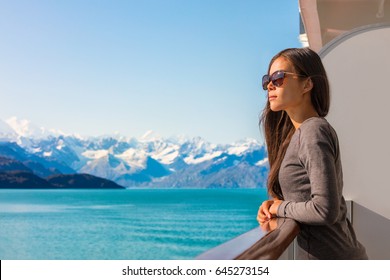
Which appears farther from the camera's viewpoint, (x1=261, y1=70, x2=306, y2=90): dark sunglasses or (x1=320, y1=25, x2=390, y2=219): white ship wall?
(x1=320, y1=25, x2=390, y2=219): white ship wall

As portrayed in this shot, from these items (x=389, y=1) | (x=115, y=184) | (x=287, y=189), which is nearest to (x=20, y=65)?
(x=115, y=184)

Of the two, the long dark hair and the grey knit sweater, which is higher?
the long dark hair

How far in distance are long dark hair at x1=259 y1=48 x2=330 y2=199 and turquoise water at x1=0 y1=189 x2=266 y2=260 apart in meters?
43.2

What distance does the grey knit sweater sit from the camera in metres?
1.45

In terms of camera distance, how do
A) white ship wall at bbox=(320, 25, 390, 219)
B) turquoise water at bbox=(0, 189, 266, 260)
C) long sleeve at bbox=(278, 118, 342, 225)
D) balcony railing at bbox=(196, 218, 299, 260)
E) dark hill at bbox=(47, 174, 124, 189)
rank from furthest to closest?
dark hill at bbox=(47, 174, 124, 189) < turquoise water at bbox=(0, 189, 266, 260) < white ship wall at bbox=(320, 25, 390, 219) < long sleeve at bbox=(278, 118, 342, 225) < balcony railing at bbox=(196, 218, 299, 260)

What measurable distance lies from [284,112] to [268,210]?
0.31 m

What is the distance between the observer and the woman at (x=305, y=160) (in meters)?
1.46

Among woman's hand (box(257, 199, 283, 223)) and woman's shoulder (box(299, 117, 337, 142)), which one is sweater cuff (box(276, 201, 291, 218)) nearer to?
woman's hand (box(257, 199, 283, 223))

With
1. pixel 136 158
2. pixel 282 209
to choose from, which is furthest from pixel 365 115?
pixel 136 158

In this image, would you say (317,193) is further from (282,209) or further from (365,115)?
(365,115)

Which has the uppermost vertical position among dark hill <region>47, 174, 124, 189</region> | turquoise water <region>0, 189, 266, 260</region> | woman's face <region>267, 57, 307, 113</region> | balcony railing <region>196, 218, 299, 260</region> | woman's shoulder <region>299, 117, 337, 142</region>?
dark hill <region>47, 174, 124, 189</region>

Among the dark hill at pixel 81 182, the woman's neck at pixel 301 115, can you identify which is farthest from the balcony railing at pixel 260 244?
the dark hill at pixel 81 182

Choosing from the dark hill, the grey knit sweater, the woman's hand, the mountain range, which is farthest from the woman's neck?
the dark hill

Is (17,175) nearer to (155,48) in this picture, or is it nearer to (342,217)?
(155,48)
